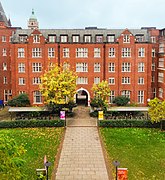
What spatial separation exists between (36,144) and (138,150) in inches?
409

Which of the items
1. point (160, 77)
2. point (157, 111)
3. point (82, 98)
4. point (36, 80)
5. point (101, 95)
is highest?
point (160, 77)

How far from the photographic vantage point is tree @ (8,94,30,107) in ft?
136

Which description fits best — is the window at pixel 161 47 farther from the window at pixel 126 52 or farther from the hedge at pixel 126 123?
the hedge at pixel 126 123

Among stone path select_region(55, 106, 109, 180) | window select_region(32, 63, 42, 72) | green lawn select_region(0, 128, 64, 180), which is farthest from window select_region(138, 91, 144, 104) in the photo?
green lawn select_region(0, 128, 64, 180)

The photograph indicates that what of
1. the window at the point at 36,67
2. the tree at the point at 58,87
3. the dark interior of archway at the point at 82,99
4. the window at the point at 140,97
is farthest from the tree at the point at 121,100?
the window at the point at 36,67

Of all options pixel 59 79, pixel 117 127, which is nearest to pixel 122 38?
pixel 59 79

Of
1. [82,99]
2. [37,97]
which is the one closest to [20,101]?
[37,97]

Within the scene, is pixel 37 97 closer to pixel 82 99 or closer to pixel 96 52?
pixel 82 99

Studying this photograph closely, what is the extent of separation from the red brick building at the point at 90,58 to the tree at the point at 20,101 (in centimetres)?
226

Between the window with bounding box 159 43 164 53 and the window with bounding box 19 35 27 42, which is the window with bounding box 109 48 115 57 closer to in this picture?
the window with bounding box 159 43 164 53

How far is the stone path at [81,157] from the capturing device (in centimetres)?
1973

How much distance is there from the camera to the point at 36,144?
86.6 feet

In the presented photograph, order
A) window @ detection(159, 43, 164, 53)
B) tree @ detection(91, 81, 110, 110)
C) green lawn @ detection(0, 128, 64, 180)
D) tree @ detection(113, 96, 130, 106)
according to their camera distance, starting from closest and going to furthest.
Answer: green lawn @ detection(0, 128, 64, 180), tree @ detection(91, 81, 110, 110), tree @ detection(113, 96, 130, 106), window @ detection(159, 43, 164, 53)

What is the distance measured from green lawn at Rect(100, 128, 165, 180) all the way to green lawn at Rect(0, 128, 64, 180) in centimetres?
544
